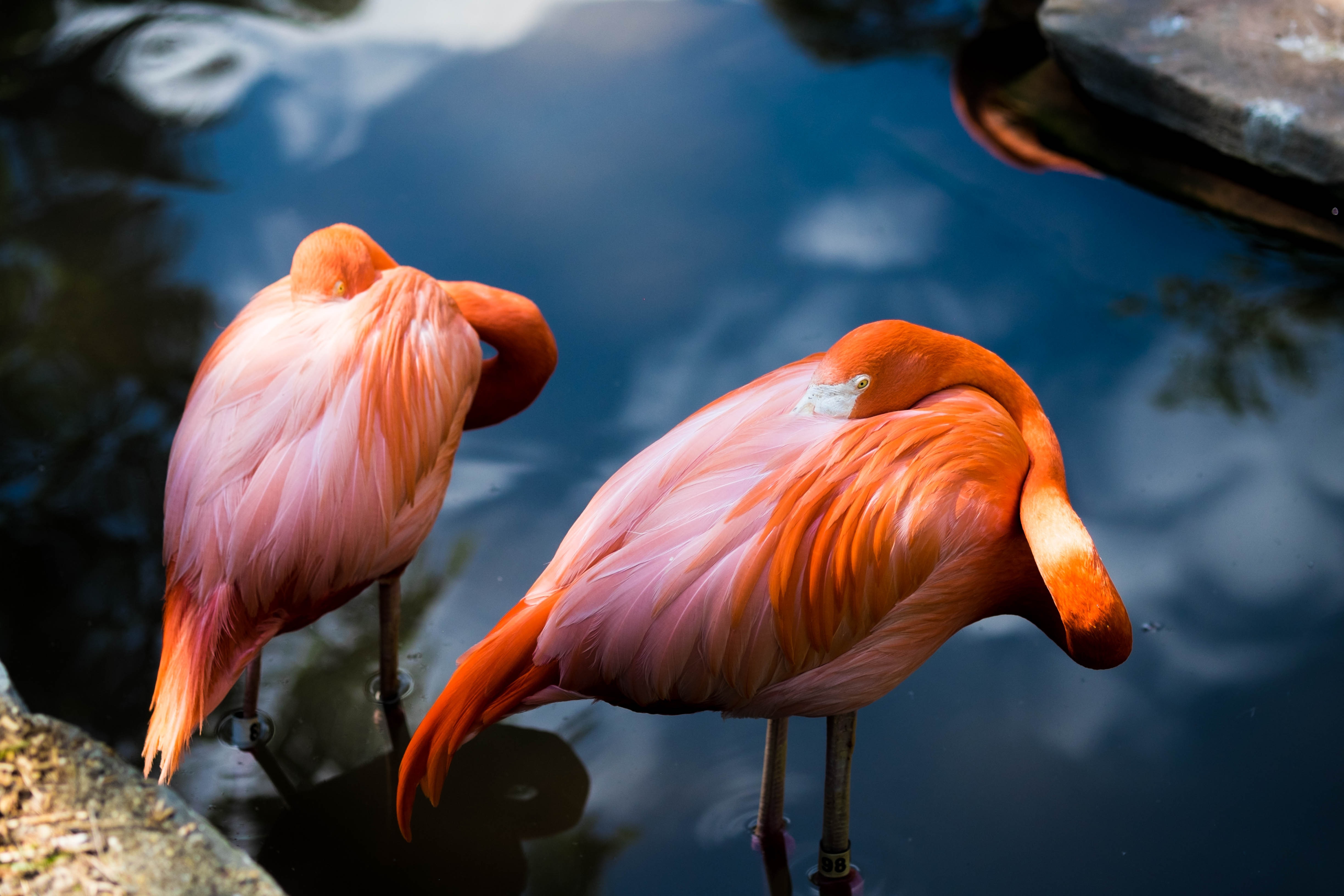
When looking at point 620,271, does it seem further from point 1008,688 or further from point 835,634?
point 835,634

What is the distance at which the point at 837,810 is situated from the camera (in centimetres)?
177

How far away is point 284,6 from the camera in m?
3.97

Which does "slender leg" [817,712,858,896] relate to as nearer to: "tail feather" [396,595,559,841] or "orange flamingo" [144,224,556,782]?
"tail feather" [396,595,559,841]

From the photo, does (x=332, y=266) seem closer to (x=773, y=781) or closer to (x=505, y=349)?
(x=505, y=349)

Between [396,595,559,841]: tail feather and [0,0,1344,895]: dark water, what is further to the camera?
[0,0,1344,895]: dark water

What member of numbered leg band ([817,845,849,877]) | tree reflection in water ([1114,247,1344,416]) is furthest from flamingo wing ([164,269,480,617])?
tree reflection in water ([1114,247,1344,416])

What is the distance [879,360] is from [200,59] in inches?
121

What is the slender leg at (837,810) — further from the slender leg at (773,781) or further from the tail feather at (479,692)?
the tail feather at (479,692)

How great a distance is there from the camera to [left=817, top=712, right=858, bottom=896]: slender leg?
1.74 m

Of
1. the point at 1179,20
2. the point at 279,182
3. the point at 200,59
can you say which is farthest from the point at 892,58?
the point at 200,59

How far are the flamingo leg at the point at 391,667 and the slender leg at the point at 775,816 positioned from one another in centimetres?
67

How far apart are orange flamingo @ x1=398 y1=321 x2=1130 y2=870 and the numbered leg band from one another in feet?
0.97

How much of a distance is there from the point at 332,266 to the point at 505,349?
37 centimetres

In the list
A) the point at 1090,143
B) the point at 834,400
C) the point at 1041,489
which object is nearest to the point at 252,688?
the point at 834,400
